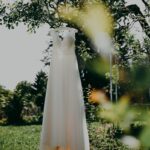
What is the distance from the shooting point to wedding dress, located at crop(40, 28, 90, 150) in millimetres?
3850

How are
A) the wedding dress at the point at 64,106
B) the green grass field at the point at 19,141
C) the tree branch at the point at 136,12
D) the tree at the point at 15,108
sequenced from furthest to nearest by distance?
the tree at the point at 15,108
the green grass field at the point at 19,141
the tree branch at the point at 136,12
the wedding dress at the point at 64,106

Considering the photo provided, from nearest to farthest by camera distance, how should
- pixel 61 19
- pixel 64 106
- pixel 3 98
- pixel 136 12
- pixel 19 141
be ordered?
pixel 64 106 → pixel 136 12 → pixel 61 19 → pixel 19 141 → pixel 3 98

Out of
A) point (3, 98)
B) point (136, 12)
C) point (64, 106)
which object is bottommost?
point (64, 106)

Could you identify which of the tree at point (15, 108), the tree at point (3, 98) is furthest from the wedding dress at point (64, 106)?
Answer: the tree at point (3, 98)

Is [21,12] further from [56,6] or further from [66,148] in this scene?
[66,148]

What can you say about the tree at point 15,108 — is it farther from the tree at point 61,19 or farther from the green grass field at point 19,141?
the tree at point 61,19

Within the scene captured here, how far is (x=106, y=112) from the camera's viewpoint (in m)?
0.80

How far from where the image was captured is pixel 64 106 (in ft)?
13.1

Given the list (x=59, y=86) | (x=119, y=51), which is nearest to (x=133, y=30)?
(x=119, y=51)

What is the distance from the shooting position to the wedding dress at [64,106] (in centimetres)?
385

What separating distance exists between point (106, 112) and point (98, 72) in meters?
0.18

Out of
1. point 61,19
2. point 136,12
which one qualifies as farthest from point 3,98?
point 136,12

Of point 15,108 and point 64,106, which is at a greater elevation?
point 15,108

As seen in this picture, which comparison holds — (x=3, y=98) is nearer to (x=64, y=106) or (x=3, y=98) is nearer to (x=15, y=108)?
(x=15, y=108)
